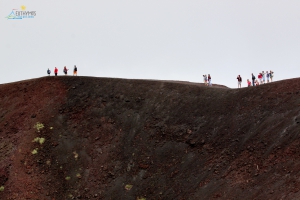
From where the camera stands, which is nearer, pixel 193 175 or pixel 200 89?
pixel 193 175

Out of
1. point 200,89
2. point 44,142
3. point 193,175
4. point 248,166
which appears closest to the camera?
point 248,166

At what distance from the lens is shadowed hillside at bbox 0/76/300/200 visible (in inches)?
1286

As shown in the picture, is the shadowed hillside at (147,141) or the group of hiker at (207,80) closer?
the shadowed hillside at (147,141)

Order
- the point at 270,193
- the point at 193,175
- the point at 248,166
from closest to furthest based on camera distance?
the point at 270,193 → the point at 248,166 → the point at 193,175

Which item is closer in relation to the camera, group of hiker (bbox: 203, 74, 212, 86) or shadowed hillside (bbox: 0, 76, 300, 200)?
shadowed hillside (bbox: 0, 76, 300, 200)

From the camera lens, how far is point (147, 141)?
4072 cm

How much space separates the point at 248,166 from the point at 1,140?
22038 millimetres

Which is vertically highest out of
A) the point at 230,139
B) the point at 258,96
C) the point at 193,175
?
the point at 258,96

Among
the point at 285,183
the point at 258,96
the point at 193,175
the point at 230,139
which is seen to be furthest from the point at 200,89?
the point at 285,183

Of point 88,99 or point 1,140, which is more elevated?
point 88,99

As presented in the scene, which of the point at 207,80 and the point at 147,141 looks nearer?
the point at 147,141

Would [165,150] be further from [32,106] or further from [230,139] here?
[32,106]

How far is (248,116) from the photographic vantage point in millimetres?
38438

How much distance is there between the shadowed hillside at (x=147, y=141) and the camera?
32.7m
